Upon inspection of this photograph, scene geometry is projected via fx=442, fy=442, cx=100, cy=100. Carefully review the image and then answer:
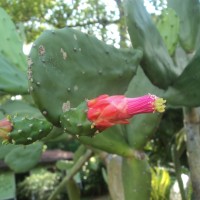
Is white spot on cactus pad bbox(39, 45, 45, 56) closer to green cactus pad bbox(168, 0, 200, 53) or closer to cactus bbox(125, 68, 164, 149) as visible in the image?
cactus bbox(125, 68, 164, 149)

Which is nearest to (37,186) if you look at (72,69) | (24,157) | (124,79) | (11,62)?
(24,157)

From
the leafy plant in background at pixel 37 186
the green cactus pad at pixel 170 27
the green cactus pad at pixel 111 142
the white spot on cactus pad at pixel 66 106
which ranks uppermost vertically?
the green cactus pad at pixel 170 27

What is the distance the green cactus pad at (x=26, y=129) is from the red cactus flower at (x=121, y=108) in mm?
226

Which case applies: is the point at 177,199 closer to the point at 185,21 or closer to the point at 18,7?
the point at 185,21

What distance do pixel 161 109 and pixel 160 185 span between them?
7.88 feet

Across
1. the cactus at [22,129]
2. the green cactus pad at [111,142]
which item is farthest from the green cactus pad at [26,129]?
Answer: the green cactus pad at [111,142]

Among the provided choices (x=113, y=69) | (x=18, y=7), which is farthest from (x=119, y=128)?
(x=18, y=7)

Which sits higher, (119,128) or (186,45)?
(186,45)

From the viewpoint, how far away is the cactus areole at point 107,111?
1.11 metres

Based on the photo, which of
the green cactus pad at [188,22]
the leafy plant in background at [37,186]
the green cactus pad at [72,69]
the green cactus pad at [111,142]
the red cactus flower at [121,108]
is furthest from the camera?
the leafy plant in background at [37,186]

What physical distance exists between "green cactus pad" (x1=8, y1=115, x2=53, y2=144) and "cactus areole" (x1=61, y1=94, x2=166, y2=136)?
99mm

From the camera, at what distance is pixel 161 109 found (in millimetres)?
1144

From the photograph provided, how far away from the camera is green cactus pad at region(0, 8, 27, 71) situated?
7.67 ft

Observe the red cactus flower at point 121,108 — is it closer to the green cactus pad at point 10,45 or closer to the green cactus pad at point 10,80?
the green cactus pad at point 10,80
